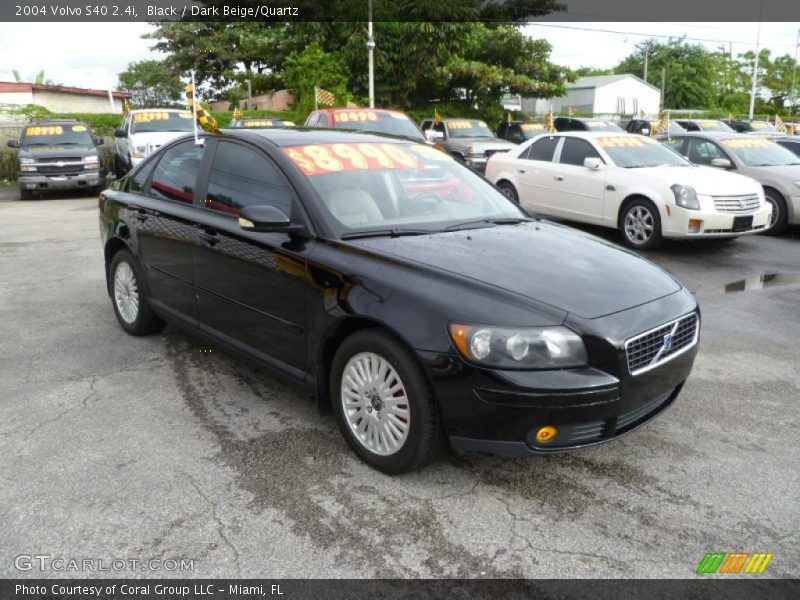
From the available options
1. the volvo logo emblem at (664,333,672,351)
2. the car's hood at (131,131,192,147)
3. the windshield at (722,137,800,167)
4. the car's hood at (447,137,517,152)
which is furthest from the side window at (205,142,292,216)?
the car's hood at (447,137,517,152)

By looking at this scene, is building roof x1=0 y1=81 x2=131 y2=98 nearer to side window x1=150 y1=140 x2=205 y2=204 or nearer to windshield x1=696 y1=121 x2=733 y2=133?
windshield x1=696 y1=121 x2=733 y2=133

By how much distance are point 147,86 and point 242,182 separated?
56185 mm

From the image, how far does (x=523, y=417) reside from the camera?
2.90m

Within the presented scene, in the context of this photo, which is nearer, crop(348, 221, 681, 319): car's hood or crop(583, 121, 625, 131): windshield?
crop(348, 221, 681, 319): car's hood

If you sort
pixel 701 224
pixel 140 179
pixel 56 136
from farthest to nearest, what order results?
pixel 56 136, pixel 701 224, pixel 140 179

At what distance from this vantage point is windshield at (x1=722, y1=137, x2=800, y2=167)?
11.0 meters

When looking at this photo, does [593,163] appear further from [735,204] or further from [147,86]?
[147,86]

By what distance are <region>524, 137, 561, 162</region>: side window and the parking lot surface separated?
598 cm

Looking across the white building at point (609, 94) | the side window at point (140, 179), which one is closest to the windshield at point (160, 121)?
the side window at point (140, 179)

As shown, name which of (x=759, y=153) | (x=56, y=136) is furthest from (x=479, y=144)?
(x=56, y=136)

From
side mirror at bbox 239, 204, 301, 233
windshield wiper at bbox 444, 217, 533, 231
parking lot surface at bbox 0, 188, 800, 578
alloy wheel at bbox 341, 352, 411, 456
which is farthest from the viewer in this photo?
windshield wiper at bbox 444, 217, 533, 231

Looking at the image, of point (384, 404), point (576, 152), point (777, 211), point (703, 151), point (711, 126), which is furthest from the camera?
point (711, 126)

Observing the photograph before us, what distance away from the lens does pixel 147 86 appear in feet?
179

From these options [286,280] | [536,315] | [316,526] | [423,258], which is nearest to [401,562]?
[316,526]
